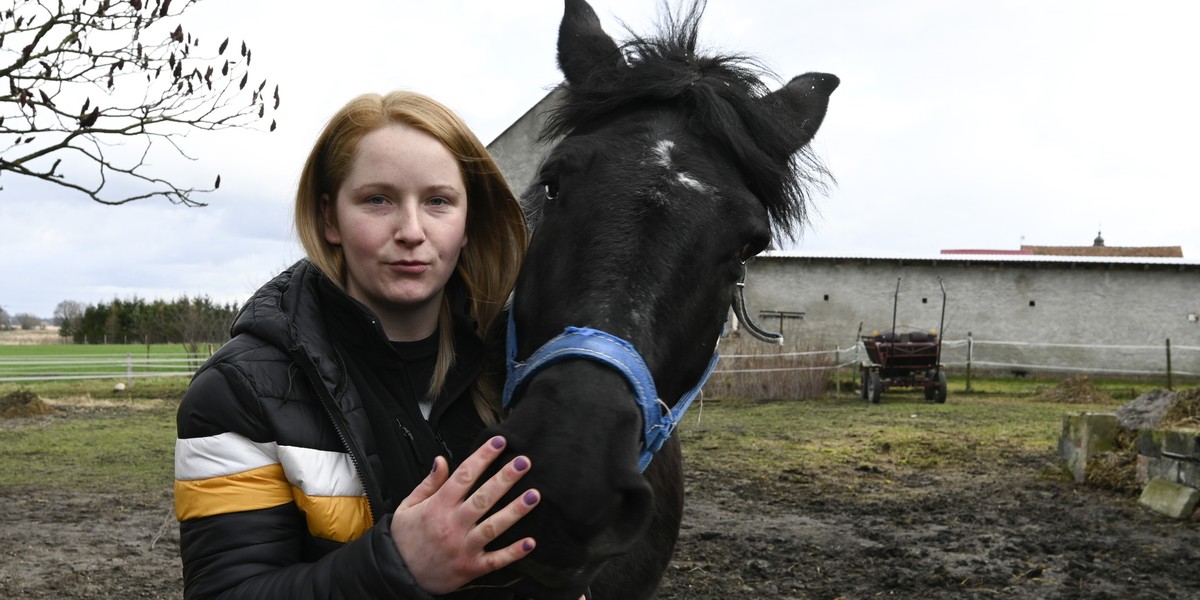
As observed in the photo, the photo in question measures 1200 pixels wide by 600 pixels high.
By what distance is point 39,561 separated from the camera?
5.31m

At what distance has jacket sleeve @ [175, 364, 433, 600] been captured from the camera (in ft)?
4.37

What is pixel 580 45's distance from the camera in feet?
7.63

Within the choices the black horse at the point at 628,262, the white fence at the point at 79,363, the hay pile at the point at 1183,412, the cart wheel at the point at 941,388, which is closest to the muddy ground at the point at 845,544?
the hay pile at the point at 1183,412

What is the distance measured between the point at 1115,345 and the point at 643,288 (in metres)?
25.5

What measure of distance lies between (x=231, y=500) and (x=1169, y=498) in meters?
7.62

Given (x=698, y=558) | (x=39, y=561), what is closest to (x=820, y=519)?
(x=698, y=558)

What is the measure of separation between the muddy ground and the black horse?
327cm

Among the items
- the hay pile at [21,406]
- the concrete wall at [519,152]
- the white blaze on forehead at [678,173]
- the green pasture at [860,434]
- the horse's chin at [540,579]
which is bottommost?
the hay pile at [21,406]

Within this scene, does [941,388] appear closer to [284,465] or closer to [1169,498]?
[1169,498]

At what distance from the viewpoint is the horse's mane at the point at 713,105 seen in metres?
1.91

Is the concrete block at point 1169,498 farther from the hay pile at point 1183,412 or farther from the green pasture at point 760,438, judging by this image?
the green pasture at point 760,438

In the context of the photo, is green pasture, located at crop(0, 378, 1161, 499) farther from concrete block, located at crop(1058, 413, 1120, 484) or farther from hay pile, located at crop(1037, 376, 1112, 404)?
concrete block, located at crop(1058, 413, 1120, 484)

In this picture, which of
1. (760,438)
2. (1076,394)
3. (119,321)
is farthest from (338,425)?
(119,321)

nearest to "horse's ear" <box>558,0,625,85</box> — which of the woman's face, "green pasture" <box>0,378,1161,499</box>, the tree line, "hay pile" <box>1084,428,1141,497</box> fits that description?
the woman's face
